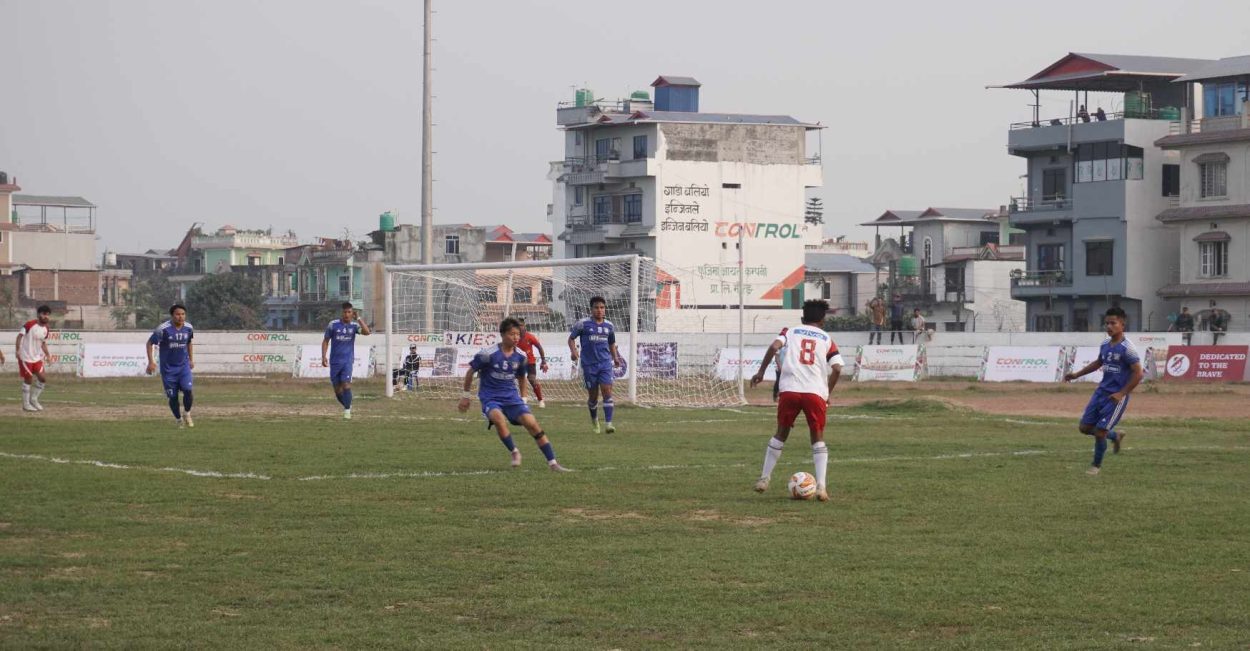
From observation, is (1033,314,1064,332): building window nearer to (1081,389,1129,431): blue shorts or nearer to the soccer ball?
(1081,389,1129,431): blue shorts

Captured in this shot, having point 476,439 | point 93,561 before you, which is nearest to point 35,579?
point 93,561

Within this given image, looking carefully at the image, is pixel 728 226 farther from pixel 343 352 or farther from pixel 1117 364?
pixel 1117 364

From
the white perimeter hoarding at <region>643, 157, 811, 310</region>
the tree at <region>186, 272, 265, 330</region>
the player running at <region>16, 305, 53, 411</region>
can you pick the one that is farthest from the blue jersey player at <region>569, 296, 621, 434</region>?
the tree at <region>186, 272, 265, 330</region>

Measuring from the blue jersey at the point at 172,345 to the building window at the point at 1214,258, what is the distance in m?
53.7

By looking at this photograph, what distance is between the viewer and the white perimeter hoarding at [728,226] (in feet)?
325

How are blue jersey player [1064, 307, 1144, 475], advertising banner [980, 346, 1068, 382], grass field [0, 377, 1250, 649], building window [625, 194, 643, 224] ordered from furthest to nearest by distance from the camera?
1. building window [625, 194, 643, 224]
2. advertising banner [980, 346, 1068, 382]
3. blue jersey player [1064, 307, 1144, 475]
4. grass field [0, 377, 1250, 649]

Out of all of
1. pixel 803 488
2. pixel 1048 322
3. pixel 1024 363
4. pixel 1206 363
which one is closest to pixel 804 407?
pixel 803 488

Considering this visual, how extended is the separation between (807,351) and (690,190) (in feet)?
277

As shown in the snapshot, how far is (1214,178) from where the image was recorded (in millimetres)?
67938

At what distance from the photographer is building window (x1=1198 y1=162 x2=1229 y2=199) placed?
221ft

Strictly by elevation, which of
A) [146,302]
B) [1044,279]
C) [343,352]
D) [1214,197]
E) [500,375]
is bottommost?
[500,375]

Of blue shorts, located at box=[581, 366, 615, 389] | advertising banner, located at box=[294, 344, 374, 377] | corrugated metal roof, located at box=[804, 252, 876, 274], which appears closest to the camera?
blue shorts, located at box=[581, 366, 615, 389]

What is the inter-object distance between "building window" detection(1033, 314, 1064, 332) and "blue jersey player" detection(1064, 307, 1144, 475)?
57.1 meters

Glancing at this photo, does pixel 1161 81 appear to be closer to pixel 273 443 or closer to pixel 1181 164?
pixel 1181 164
